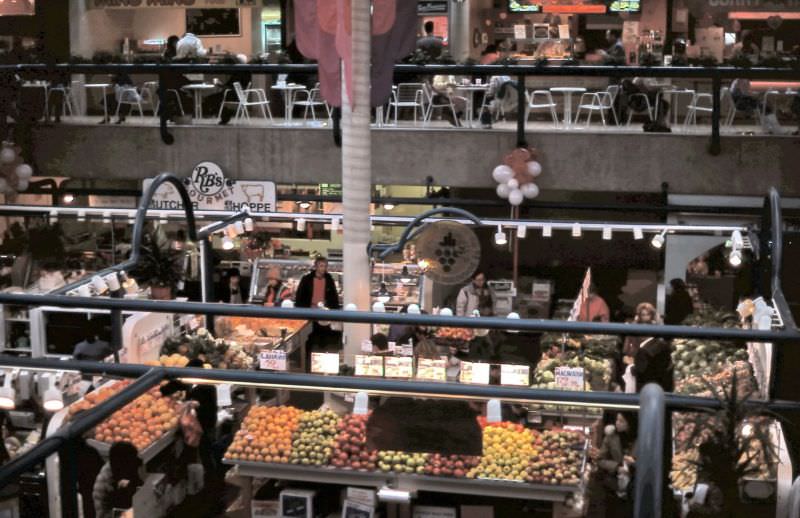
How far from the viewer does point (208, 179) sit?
45.4 feet

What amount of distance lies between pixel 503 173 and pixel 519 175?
0.64ft

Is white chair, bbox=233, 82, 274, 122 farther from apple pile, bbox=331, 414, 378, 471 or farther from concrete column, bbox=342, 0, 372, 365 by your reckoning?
apple pile, bbox=331, 414, 378, 471

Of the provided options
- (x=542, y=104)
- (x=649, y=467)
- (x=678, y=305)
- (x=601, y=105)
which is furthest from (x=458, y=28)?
(x=649, y=467)

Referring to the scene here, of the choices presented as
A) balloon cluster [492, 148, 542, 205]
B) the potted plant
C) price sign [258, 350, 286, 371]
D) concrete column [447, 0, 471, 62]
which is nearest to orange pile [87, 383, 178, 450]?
the potted plant

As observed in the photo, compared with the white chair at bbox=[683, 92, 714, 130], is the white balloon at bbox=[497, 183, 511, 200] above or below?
below

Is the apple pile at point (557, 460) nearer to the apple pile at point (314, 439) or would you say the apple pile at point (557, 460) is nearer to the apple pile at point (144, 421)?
the apple pile at point (314, 439)

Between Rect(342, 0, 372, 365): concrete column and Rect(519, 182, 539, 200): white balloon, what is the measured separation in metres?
2.91

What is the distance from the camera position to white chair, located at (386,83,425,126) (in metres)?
14.3

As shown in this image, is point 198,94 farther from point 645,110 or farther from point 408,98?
point 645,110

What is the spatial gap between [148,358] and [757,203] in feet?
25.4

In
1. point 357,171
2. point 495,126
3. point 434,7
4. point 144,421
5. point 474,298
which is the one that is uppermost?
point 434,7

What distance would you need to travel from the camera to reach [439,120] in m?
14.6

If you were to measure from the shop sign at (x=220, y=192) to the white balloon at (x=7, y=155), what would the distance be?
1.82 m

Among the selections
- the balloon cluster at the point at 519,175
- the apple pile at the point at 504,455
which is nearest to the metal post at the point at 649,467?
the apple pile at the point at 504,455
